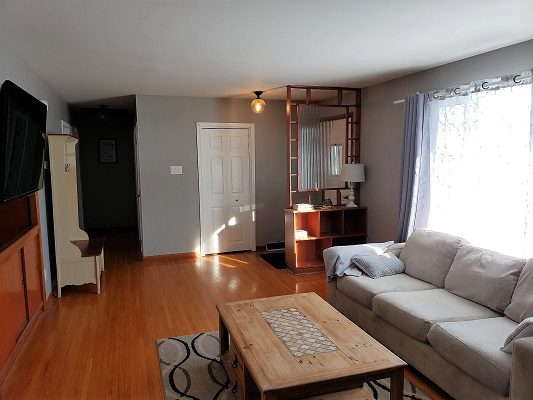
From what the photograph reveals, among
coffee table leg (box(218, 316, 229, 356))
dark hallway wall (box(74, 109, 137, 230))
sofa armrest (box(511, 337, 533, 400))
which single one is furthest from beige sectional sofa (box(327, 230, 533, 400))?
dark hallway wall (box(74, 109, 137, 230))

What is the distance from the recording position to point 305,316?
251 centimetres

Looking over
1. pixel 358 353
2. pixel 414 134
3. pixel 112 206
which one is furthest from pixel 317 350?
pixel 112 206

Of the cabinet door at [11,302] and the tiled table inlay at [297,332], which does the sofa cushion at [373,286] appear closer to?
the tiled table inlay at [297,332]

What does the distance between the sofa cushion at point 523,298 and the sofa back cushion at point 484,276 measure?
0.05 m

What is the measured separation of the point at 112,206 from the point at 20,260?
520 cm

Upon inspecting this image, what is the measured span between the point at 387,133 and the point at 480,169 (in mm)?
1431

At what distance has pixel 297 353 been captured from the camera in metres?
2.05

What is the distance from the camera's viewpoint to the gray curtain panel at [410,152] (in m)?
4.01

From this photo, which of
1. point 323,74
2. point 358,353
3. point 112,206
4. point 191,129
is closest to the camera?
point 358,353

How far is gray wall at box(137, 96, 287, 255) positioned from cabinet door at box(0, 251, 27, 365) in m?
2.56

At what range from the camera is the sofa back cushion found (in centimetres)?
258

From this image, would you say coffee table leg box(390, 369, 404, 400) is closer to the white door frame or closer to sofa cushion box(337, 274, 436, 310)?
sofa cushion box(337, 274, 436, 310)

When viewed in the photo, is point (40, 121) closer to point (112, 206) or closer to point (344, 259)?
point (344, 259)

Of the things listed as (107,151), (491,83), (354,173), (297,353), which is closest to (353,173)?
(354,173)
